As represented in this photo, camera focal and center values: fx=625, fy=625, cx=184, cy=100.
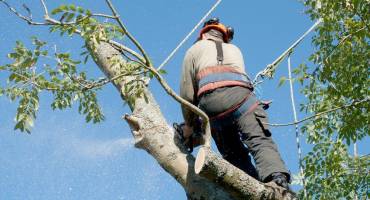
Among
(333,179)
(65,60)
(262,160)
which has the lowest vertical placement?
(262,160)

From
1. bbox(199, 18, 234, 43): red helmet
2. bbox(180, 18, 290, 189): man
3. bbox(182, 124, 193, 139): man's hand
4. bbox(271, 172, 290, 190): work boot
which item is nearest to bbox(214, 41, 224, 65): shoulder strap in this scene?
bbox(180, 18, 290, 189): man

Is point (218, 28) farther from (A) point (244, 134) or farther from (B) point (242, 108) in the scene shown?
(A) point (244, 134)

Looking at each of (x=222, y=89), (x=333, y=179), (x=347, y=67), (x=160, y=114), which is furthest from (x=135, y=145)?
(x=333, y=179)

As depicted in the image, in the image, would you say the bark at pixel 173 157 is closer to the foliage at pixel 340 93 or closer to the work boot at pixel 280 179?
the work boot at pixel 280 179

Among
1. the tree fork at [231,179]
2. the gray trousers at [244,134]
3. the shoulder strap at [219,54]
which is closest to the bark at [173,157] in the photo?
the tree fork at [231,179]

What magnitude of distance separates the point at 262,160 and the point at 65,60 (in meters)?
1.34

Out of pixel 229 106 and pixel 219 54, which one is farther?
pixel 219 54

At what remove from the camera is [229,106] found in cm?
360

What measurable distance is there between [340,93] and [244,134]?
82.0 inches

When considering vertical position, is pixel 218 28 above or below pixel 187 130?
above

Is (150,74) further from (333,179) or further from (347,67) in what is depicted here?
(333,179)

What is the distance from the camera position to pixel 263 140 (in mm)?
3496

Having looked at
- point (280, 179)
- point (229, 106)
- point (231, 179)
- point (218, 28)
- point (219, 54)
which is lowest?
point (231, 179)

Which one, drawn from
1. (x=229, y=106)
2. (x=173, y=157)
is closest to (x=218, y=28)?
(x=229, y=106)
